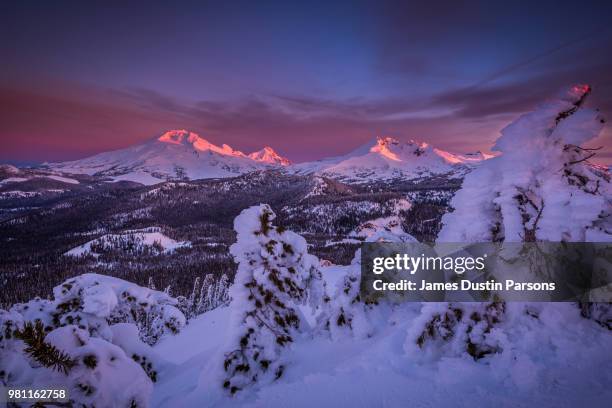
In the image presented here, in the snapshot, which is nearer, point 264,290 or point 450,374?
point 450,374

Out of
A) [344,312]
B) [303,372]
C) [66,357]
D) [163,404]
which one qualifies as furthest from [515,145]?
[163,404]

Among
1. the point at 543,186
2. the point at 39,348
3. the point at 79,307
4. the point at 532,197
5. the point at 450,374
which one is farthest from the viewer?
the point at 79,307

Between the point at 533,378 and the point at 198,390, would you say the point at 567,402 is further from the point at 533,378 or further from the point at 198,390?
the point at 198,390

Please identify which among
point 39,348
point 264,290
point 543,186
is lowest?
point 264,290

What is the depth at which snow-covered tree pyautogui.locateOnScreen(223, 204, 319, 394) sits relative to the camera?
6.99m

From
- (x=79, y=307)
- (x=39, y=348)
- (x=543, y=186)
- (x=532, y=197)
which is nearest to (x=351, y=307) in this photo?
(x=532, y=197)

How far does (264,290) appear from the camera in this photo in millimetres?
7488

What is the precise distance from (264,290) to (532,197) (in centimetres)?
582

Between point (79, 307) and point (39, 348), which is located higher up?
point (39, 348)

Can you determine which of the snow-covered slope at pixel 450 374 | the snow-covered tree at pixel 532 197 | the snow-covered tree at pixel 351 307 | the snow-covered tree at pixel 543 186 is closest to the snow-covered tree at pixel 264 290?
the snow-covered slope at pixel 450 374

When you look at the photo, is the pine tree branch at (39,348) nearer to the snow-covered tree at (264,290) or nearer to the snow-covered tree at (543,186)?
the snow-covered tree at (264,290)

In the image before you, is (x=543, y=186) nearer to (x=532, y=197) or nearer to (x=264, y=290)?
(x=532, y=197)

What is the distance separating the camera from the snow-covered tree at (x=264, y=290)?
699 cm

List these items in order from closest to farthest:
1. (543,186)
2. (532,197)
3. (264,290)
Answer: (543,186) < (532,197) < (264,290)
